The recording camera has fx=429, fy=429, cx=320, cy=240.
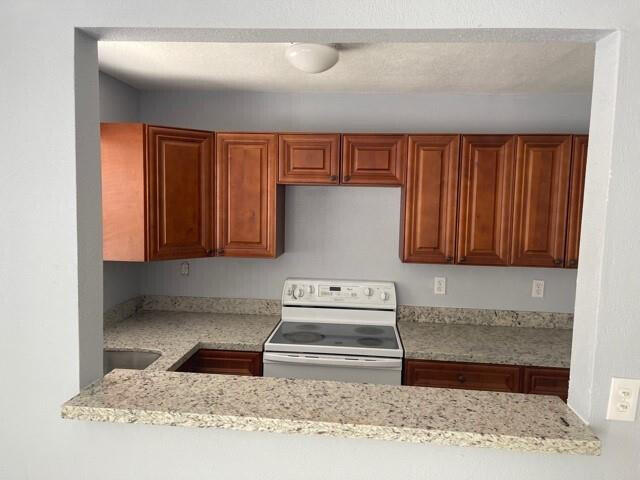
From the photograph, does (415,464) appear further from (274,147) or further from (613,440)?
(274,147)

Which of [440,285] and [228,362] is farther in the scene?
[440,285]

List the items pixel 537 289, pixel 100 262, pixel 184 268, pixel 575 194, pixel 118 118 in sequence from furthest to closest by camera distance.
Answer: pixel 184 268 → pixel 537 289 → pixel 118 118 → pixel 575 194 → pixel 100 262

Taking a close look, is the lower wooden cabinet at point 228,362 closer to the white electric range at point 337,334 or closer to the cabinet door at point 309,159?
the white electric range at point 337,334

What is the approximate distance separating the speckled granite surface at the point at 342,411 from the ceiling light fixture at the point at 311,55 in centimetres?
141

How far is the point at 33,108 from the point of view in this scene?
114 cm

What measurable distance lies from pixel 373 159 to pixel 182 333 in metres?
1.63

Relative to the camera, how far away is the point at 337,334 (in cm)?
281

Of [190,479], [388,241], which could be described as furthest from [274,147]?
[190,479]

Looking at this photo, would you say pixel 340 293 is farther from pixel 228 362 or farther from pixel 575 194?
pixel 575 194

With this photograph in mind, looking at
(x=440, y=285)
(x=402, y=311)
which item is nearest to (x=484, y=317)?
(x=440, y=285)

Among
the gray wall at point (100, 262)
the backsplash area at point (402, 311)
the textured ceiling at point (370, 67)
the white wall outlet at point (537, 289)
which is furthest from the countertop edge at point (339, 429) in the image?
the white wall outlet at point (537, 289)

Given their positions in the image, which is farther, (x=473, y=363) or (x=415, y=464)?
(x=473, y=363)

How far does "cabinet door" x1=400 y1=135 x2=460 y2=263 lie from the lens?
2.66 metres

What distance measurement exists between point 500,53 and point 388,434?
187 centimetres
